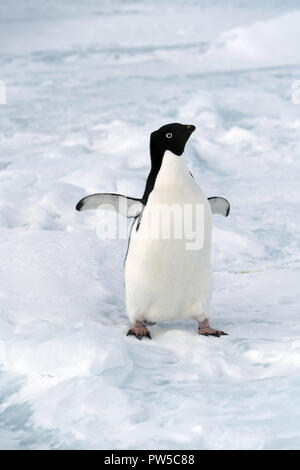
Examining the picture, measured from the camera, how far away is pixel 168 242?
7.86 feet

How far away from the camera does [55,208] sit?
4.29 m

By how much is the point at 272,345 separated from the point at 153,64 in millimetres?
10862

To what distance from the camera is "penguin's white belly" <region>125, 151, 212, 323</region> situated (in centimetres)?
236

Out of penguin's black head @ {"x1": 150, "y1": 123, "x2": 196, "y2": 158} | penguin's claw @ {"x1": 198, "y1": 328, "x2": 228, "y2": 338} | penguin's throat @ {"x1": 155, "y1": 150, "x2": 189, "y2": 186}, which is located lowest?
penguin's claw @ {"x1": 198, "y1": 328, "x2": 228, "y2": 338}

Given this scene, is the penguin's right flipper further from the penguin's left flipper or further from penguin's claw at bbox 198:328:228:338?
penguin's claw at bbox 198:328:228:338

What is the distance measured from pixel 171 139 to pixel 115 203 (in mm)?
323

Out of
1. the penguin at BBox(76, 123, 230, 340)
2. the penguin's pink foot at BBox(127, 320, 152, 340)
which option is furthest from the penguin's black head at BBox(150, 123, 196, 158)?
the penguin's pink foot at BBox(127, 320, 152, 340)

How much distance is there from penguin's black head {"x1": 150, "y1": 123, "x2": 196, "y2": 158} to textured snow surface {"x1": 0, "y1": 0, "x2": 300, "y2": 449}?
2.01 feet

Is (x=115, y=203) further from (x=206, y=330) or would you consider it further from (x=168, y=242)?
(x=206, y=330)

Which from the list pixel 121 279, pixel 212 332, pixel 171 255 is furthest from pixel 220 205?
pixel 121 279

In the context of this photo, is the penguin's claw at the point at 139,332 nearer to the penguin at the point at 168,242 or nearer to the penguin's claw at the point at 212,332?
the penguin at the point at 168,242

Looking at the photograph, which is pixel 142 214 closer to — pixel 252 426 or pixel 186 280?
pixel 186 280

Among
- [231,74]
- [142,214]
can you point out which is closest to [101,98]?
[231,74]

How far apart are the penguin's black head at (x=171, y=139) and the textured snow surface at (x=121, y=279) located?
61 centimetres
